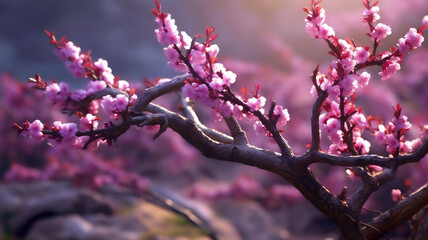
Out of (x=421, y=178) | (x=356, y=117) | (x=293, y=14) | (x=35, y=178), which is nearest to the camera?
(x=356, y=117)

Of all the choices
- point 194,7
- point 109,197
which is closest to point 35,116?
point 109,197

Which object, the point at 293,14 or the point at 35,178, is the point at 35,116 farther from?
the point at 293,14

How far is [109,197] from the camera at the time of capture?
792cm

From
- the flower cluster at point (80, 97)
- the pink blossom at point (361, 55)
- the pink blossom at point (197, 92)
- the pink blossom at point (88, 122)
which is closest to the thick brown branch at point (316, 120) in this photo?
the pink blossom at point (361, 55)

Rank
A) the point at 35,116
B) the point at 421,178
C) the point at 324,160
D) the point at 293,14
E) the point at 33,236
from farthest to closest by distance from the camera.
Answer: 1. the point at 293,14
2. the point at 35,116
3. the point at 421,178
4. the point at 33,236
5. the point at 324,160

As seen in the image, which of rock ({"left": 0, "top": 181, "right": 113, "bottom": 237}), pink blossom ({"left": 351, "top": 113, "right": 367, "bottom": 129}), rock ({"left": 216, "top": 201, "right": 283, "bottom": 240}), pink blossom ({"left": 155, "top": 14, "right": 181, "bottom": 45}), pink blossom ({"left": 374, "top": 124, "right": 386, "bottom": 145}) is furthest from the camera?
rock ({"left": 216, "top": 201, "right": 283, "bottom": 240})

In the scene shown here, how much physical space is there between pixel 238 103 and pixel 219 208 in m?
5.72

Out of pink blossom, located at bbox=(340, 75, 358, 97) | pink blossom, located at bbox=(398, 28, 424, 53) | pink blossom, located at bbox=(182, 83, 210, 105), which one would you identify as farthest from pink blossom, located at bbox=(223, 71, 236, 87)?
pink blossom, located at bbox=(398, 28, 424, 53)

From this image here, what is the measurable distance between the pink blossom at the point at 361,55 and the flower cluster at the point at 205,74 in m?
0.49

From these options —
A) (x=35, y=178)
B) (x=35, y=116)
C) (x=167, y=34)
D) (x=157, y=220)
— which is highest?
(x=35, y=116)

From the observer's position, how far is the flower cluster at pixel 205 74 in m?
2.26

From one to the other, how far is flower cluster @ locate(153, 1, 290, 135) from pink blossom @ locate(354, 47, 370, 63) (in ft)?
1.60

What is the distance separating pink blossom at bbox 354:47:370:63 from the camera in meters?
2.22

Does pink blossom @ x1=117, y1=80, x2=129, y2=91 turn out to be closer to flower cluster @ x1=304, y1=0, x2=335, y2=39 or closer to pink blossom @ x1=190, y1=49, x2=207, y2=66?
pink blossom @ x1=190, y1=49, x2=207, y2=66
